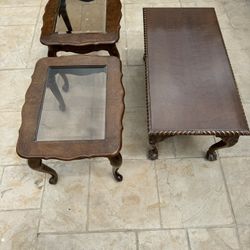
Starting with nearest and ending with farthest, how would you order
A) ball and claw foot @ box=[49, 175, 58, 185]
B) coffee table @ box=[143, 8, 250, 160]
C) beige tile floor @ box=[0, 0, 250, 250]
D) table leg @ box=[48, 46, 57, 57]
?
coffee table @ box=[143, 8, 250, 160] < beige tile floor @ box=[0, 0, 250, 250] < ball and claw foot @ box=[49, 175, 58, 185] < table leg @ box=[48, 46, 57, 57]

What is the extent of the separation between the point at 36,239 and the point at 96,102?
87cm

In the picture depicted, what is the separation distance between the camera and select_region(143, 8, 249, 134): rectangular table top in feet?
4.83

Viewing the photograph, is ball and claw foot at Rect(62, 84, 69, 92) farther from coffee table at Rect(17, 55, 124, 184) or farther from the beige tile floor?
the beige tile floor

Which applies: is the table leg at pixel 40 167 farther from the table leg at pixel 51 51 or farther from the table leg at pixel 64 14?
the table leg at pixel 64 14

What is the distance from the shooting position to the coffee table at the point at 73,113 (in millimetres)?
1331

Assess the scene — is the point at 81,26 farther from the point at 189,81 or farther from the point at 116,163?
the point at 116,163

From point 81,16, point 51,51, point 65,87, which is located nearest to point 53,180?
point 65,87

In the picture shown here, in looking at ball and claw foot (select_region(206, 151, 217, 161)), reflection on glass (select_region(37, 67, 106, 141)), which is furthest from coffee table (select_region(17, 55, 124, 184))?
ball and claw foot (select_region(206, 151, 217, 161))

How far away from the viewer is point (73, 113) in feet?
4.97

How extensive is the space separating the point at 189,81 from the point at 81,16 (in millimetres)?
953

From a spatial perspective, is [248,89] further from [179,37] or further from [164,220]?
[164,220]

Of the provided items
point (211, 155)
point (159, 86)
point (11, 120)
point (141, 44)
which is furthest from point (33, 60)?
point (211, 155)

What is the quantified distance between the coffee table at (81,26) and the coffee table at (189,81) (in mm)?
248

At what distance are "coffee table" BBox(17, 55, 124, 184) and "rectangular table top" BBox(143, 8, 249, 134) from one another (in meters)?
0.23
